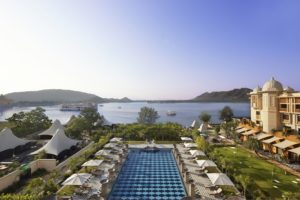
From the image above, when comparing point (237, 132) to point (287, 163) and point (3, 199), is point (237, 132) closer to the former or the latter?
point (287, 163)

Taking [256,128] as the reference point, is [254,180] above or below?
below

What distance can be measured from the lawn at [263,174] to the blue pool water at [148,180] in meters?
4.20

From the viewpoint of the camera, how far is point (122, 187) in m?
16.8

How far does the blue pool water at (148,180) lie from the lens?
15.5 metres

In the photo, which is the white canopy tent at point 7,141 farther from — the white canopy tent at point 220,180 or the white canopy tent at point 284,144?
the white canopy tent at point 284,144

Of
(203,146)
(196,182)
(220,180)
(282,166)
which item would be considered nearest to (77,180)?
(196,182)

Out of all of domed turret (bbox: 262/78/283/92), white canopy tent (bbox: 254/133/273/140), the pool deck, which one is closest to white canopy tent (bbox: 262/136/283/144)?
white canopy tent (bbox: 254/133/273/140)

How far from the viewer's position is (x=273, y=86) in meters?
29.1

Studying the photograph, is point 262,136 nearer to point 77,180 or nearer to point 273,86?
point 273,86

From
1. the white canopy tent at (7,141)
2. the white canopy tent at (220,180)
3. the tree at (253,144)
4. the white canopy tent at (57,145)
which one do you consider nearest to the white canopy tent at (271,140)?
the tree at (253,144)

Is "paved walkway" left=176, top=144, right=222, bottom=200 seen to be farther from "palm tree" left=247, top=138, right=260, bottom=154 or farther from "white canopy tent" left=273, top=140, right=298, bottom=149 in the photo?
"white canopy tent" left=273, top=140, right=298, bottom=149

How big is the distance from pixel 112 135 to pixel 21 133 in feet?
44.6

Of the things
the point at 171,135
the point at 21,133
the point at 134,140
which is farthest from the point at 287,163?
the point at 21,133

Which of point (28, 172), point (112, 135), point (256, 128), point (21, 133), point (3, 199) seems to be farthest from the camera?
point (21, 133)
